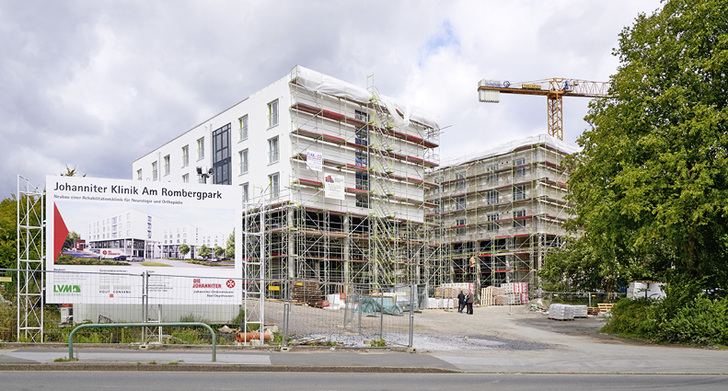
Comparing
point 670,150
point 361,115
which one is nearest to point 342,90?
point 361,115

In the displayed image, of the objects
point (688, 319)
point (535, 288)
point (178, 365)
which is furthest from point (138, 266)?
point (535, 288)

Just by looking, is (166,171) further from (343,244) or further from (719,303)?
(719,303)

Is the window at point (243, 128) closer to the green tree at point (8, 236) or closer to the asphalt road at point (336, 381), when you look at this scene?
the green tree at point (8, 236)

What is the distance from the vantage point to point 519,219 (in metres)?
54.6

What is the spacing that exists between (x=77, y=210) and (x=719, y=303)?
1879 cm

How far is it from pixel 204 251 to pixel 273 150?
27324mm

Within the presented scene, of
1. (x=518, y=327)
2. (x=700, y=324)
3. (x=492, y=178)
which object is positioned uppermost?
(x=492, y=178)

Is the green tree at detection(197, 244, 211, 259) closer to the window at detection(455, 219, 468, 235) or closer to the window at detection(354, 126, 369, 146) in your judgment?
the window at detection(354, 126, 369, 146)

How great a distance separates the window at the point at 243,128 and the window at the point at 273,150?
12.5 ft

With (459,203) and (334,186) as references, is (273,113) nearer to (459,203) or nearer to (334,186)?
(334,186)

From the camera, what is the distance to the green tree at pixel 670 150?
1777cm

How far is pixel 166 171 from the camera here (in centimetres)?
5712

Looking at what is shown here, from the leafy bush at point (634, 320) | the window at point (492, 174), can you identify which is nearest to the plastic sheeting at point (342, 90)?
the window at point (492, 174)

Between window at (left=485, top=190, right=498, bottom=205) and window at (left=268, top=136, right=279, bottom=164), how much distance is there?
2552 cm
